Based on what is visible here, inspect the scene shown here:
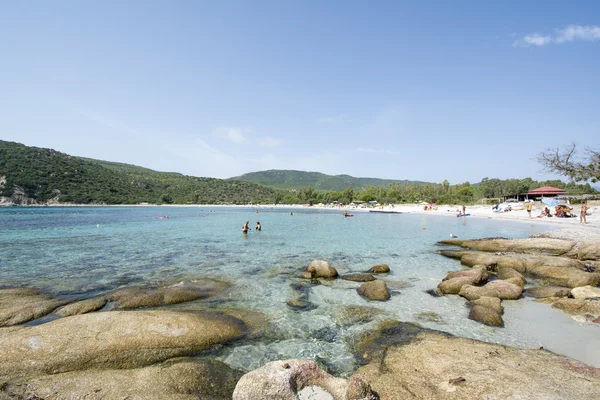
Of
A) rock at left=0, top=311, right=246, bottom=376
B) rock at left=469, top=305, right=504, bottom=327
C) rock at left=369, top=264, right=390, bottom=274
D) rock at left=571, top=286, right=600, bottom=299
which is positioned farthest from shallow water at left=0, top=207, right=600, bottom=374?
rock at left=571, top=286, right=600, bottom=299

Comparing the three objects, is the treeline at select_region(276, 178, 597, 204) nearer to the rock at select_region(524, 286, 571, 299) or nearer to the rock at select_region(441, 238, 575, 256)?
the rock at select_region(441, 238, 575, 256)

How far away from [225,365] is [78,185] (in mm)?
141178

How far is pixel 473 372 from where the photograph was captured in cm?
529

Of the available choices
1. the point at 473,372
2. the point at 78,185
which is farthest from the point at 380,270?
the point at 78,185

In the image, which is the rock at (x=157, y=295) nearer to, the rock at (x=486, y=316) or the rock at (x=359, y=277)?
the rock at (x=359, y=277)

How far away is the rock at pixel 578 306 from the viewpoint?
883 cm

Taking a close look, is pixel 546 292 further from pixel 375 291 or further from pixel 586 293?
pixel 375 291

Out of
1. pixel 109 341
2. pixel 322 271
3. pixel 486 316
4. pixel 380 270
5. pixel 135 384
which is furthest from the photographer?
pixel 380 270

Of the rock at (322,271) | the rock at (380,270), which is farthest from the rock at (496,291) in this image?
the rock at (322,271)

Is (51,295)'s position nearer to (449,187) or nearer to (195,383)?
(195,383)

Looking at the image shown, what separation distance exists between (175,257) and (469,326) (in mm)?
17322

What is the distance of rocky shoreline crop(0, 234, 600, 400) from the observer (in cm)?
464

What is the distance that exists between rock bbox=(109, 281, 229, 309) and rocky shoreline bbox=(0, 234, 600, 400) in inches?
2.2

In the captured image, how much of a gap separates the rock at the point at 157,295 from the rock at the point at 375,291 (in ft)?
19.4
